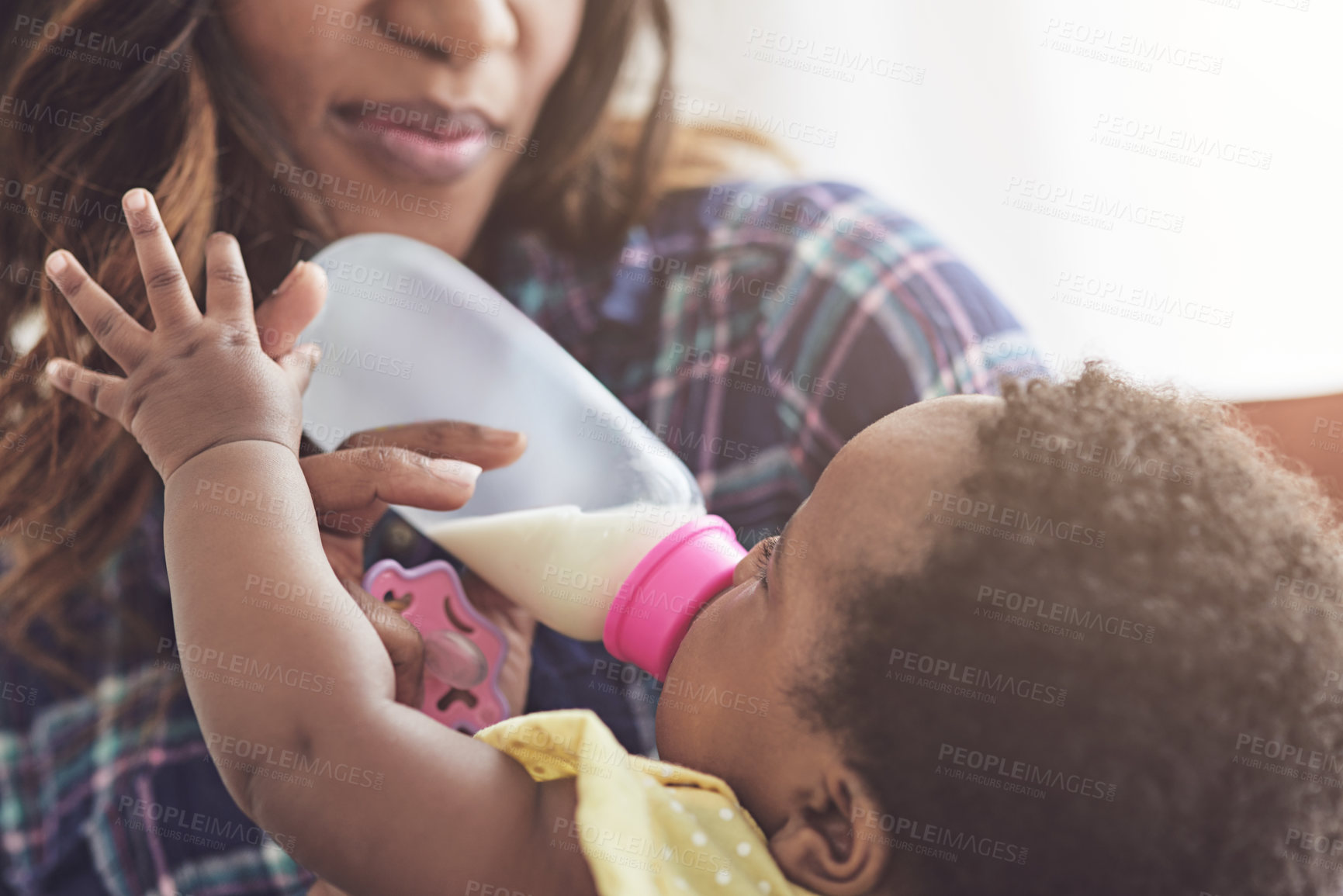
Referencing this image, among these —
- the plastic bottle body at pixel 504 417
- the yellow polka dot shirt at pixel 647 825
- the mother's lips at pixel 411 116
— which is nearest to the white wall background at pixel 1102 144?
the mother's lips at pixel 411 116

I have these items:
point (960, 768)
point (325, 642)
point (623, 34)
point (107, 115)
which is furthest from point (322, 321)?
point (960, 768)

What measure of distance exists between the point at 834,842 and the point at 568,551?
31 cm

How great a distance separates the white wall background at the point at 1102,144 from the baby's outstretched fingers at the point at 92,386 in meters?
1.01

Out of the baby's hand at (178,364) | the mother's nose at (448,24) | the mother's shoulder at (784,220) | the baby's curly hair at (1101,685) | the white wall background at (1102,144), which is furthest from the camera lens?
the white wall background at (1102,144)

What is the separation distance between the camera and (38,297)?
99 cm

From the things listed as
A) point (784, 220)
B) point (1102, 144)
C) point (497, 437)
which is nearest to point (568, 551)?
point (497, 437)

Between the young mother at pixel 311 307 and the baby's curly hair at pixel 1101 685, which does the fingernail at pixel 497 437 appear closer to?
the young mother at pixel 311 307

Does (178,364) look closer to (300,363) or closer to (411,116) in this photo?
(300,363)

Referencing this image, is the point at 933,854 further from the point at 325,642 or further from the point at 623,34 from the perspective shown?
the point at 623,34

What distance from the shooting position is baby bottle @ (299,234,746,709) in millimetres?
792

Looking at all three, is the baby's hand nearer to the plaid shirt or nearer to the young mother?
the young mother

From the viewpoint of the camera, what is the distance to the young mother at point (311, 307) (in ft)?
2.90

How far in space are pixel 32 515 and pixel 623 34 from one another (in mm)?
816

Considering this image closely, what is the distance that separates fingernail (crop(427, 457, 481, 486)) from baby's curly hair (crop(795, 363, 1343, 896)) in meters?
0.31
